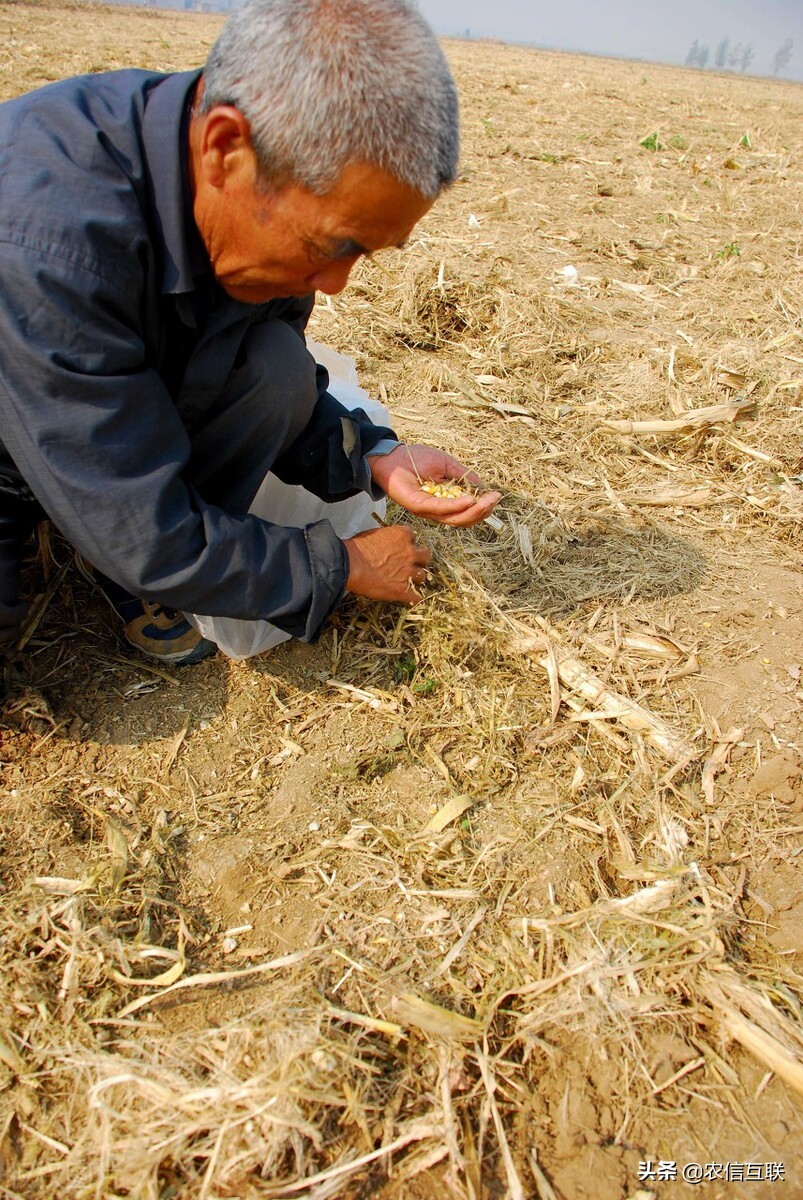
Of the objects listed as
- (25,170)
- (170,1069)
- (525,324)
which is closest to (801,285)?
(525,324)

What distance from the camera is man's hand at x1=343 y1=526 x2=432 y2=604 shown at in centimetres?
205

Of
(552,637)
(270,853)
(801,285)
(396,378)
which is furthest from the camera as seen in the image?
(801,285)

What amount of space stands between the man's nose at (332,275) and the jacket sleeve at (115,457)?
0.36m

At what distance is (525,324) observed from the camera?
3.93 meters

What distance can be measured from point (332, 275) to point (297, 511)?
1041 millimetres

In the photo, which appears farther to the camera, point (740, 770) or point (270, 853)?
point (740, 770)

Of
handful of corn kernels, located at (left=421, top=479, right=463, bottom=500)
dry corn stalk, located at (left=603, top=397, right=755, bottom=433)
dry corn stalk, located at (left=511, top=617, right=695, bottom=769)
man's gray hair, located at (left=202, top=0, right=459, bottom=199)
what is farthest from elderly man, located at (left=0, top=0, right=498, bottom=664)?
dry corn stalk, located at (left=603, top=397, right=755, bottom=433)

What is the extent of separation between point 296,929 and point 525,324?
3.07 m

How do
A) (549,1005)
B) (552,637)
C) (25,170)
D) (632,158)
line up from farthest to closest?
(632,158)
(552,637)
(549,1005)
(25,170)

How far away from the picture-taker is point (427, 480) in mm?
2346

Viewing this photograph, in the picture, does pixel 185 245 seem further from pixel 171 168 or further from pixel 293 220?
pixel 293 220

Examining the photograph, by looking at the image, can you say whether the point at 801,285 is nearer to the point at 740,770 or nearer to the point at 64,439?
the point at 740,770

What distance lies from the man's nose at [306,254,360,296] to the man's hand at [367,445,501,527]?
0.70 metres

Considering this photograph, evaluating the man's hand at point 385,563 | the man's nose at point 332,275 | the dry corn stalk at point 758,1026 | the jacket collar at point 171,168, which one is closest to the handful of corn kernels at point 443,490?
the man's hand at point 385,563
